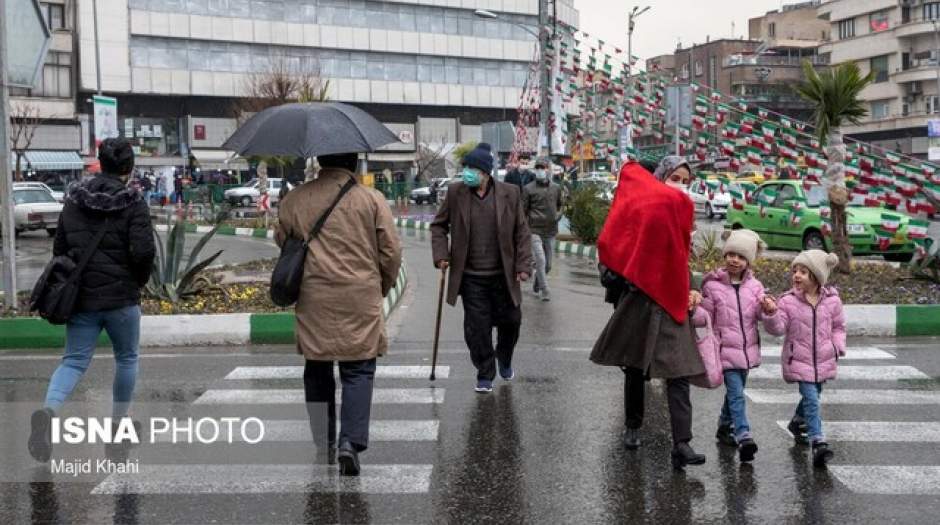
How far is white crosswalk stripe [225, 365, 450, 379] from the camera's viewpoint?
9016 mm

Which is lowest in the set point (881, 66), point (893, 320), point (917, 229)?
point (893, 320)

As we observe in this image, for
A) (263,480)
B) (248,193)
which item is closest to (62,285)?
(263,480)

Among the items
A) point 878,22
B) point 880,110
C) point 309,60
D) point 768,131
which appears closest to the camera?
point 768,131

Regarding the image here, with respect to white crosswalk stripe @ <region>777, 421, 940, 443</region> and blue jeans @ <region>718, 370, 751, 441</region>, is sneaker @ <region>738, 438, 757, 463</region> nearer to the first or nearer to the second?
blue jeans @ <region>718, 370, 751, 441</region>

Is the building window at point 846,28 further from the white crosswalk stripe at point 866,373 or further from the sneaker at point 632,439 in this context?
the sneaker at point 632,439

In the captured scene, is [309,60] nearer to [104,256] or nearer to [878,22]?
[878,22]

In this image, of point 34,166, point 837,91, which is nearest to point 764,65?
point 34,166

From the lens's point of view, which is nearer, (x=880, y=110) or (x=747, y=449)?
(x=747, y=449)

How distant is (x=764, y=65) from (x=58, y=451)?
92952 mm

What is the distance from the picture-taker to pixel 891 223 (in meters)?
19.9

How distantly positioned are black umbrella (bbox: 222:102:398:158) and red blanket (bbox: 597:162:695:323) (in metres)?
1.39

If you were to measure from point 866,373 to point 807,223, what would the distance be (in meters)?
12.0

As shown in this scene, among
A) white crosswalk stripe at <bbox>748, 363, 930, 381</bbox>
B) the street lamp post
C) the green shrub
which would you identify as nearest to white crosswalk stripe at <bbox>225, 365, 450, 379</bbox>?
white crosswalk stripe at <bbox>748, 363, 930, 381</bbox>

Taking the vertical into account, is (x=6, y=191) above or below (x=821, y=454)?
above
